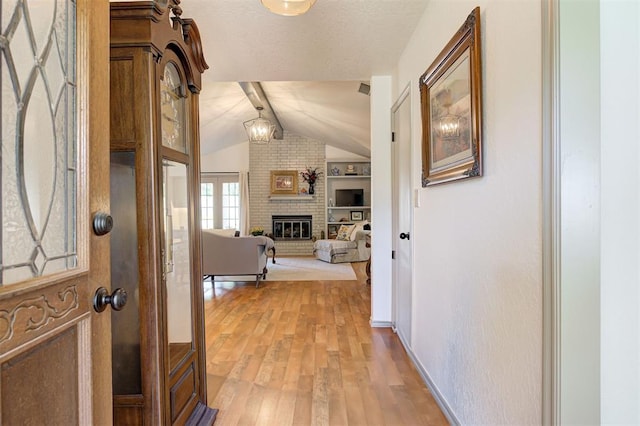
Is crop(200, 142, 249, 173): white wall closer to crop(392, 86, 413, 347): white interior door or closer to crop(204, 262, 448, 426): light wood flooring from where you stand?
crop(204, 262, 448, 426): light wood flooring

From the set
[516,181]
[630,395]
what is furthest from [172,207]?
[630,395]

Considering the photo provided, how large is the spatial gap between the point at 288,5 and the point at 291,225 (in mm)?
6894

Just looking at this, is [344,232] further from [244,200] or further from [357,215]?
[244,200]

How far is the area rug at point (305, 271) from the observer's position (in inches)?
214

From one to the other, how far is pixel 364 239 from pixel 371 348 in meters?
4.34

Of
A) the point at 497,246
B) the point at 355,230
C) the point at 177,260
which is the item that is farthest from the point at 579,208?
the point at 355,230

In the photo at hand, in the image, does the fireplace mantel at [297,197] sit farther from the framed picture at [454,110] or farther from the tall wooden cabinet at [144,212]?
the tall wooden cabinet at [144,212]

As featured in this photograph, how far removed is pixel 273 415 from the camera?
1.84 m

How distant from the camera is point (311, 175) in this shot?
838 centimetres

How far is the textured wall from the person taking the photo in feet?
27.7

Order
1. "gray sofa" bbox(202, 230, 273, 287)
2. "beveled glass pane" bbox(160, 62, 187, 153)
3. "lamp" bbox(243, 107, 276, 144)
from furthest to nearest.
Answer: "lamp" bbox(243, 107, 276, 144)
"gray sofa" bbox(202, 230, 273, 287)
"beveled glass pane" bbox(160, 62, 187, 153)

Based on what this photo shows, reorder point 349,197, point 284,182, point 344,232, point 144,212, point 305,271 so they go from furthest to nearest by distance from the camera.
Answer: point 284,182 → point 349,197 → point 344,232 → point 305,271 → point 144,212

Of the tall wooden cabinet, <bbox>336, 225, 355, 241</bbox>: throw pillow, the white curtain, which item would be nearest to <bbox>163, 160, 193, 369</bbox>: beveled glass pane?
the tall wooden cabinet

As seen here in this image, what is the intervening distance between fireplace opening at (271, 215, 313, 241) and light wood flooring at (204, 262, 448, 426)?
443 centimetres
